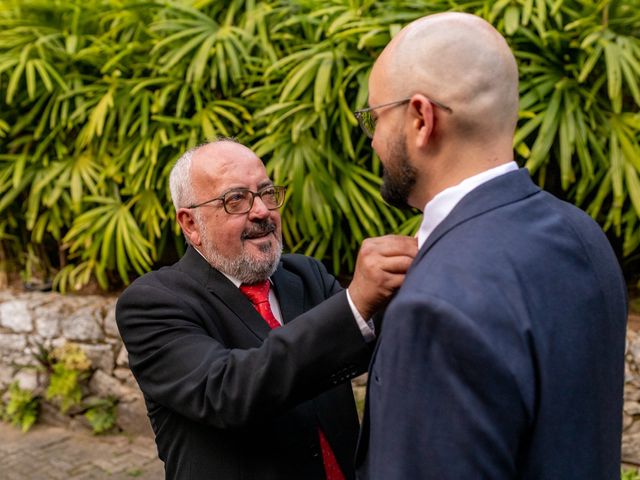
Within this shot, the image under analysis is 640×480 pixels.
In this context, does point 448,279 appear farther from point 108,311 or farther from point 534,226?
point 108,311

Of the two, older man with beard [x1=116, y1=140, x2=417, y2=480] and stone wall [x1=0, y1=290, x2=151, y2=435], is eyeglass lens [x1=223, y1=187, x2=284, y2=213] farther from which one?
stone wall [x1=0, y1=290, x2=151, y2=435]

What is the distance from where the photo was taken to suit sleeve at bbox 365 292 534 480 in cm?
93

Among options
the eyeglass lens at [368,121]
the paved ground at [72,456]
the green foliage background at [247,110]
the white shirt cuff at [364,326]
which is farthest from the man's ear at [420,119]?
the paved ground at [72,456]

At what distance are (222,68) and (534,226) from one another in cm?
351

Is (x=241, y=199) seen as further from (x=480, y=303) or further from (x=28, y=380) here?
(x=28, y=380)

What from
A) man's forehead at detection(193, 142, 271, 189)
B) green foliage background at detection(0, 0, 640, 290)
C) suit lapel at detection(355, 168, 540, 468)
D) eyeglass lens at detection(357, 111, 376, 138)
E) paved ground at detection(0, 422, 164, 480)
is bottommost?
paved ground at detection(0, 422, 164, 480)

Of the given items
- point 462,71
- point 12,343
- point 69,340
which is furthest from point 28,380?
point 462,71

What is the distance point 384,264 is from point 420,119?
30 cm

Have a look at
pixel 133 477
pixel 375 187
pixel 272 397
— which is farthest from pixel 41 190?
pixel 272 397

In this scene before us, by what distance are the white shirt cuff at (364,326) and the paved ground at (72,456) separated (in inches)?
130

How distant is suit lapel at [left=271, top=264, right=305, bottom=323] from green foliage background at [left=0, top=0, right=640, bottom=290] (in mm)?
1841

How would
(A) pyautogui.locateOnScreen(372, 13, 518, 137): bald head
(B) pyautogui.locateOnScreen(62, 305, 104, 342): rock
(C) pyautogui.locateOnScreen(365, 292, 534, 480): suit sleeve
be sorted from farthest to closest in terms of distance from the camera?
(B) pyautogui.locateOnScreen(62, 305, 104, 342): rock, (A) pyautogui.locateOnScreen(372, 13, 518, 137): bald head, (C) pyautogui.locateOnScreen(365, 292, 534, 480): suit sleeve

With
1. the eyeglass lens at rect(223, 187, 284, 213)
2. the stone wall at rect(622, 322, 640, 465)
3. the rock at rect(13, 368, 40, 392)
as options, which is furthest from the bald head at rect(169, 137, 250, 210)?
the rock at rect(13, 368, 40, 392)

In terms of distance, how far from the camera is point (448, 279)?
971 mm
